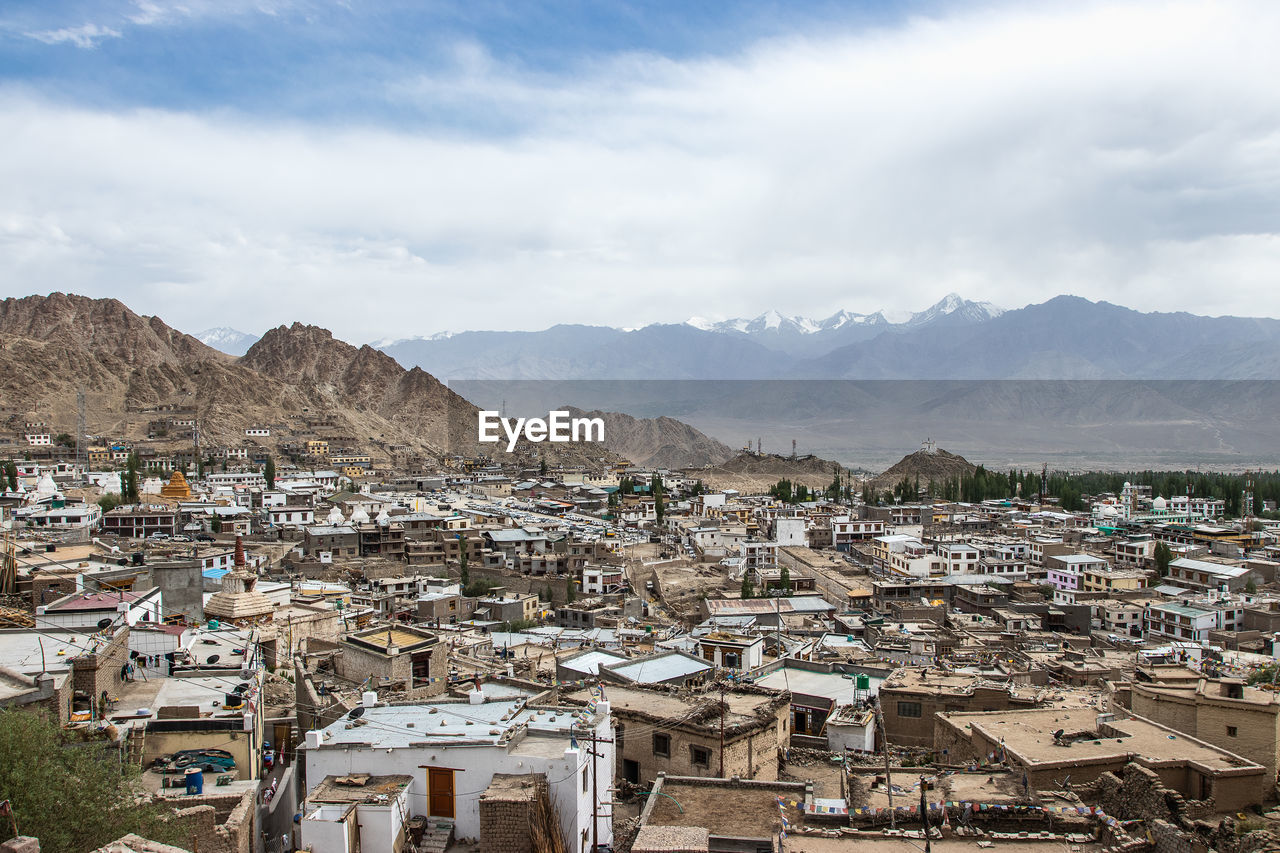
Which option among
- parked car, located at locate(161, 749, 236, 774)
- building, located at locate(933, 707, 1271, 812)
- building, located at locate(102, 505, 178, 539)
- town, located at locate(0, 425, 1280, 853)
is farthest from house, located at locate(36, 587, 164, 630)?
building, located at locate(102, 505, 178, 539)

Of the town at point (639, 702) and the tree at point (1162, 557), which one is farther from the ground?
the town at point (639, 702)

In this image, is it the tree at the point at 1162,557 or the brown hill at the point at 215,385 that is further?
the brown hill at the point at 215,385

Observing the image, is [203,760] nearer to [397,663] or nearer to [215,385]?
[397,663]

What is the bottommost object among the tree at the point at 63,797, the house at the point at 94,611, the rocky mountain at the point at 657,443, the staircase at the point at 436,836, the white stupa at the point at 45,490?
the staircase at the point at 436,836

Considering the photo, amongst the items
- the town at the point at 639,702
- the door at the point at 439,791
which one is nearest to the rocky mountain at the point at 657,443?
the town at the point at 639,702

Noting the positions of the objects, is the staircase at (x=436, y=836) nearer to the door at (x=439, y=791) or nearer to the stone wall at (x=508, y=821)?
the door at (x=439, y=791)

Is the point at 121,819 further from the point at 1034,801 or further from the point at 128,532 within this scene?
the point at 128,532

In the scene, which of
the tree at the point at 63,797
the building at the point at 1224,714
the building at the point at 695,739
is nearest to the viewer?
the tree at the point at 63,797
